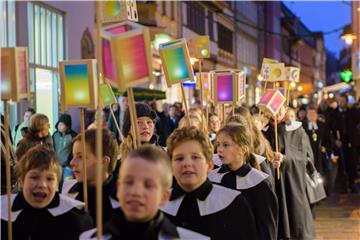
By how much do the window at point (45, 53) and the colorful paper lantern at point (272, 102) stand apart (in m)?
8.56

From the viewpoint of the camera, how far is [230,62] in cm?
5038

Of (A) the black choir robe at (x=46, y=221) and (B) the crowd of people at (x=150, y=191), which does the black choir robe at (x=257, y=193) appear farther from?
(A) the black choir robe at (x=46, y=221)

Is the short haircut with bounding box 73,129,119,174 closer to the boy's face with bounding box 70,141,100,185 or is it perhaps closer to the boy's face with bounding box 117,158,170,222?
the boy's face with bounding box 70,141,100,185

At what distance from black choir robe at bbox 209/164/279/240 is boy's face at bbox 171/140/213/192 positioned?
1150 mm

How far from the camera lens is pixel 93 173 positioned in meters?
4.70

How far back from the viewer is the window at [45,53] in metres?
16.2

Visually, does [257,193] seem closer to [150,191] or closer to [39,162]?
[39,162]

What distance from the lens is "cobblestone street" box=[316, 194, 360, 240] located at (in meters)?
10.4

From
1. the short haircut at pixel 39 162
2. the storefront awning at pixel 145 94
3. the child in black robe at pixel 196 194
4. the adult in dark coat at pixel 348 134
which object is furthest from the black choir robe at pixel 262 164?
the storefront awning at pixel 145 94

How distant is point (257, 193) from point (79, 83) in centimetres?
169

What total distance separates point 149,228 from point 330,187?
1193cm

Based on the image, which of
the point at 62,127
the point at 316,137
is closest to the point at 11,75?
the point at 62,127

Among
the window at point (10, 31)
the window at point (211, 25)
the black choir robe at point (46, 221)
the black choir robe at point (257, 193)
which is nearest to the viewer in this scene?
the black choir robe at point (46, 221)

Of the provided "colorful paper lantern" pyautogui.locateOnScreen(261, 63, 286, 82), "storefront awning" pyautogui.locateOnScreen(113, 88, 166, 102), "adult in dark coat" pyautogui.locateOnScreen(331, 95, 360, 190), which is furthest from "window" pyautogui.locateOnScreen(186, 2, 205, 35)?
"colorful paper lantern" pyautogui.locateOnScreen(261, 63, 286, 82)
